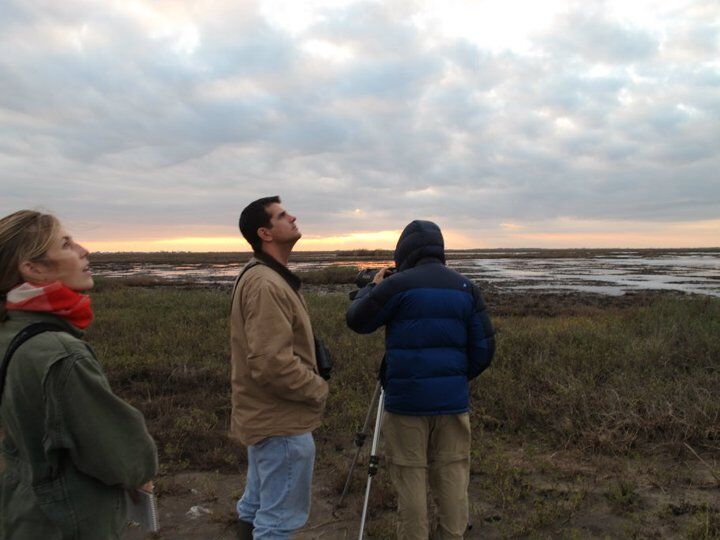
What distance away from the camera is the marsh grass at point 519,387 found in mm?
5172

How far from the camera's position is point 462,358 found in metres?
3.13

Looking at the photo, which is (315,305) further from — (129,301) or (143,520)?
(143,520)

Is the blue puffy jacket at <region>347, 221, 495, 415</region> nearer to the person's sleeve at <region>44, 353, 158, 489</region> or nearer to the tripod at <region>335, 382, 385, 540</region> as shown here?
the tripod at <region>335, 382, 385, 540</region>

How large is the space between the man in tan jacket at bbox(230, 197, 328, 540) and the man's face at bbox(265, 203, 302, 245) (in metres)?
0.15

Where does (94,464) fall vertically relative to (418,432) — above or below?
above

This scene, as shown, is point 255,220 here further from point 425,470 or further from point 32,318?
point 425,470

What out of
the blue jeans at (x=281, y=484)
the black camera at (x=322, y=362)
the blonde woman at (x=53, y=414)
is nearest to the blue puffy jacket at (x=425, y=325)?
the black camera at (x=322, y=362)

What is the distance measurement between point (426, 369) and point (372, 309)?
507 mm

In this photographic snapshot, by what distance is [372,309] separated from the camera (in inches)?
121

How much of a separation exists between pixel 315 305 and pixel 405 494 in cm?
1251

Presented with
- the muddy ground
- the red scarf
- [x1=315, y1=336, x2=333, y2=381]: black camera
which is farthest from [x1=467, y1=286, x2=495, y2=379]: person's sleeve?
the red scarf

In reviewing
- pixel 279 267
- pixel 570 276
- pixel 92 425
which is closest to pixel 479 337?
pixel 279 267

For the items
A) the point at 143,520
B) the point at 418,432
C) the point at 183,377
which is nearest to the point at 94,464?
the point at 143,520

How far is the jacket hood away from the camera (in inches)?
123
